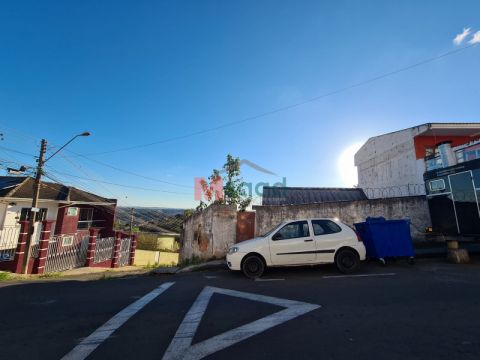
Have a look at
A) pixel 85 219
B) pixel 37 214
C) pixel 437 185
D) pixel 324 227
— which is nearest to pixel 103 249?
pixel 85 219

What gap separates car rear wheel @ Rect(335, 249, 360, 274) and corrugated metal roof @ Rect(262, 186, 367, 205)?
7.22m

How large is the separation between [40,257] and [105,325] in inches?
551

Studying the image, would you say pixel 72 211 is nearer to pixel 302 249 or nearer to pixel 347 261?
pixel 302 249

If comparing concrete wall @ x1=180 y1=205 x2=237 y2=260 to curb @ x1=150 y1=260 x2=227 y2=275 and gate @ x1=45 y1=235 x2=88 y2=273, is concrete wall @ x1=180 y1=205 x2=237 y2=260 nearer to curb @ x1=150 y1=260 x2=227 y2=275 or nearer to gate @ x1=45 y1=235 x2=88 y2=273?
curb @ x1=150 y1=260 x2=227 y2=275

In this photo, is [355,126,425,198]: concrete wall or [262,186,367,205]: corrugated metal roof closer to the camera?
[262,186,367,205]: corrugated metal roof

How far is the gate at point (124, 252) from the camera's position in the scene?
23.1m

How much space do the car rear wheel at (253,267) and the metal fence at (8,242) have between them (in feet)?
46.6

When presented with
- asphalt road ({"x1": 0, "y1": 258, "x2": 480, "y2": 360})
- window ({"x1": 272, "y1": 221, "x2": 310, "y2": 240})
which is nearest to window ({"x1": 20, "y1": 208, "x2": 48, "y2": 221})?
asphalt road ({"x1": 0, "y1": 258, "x2": 480, "y2": 360})

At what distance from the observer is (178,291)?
628 cm

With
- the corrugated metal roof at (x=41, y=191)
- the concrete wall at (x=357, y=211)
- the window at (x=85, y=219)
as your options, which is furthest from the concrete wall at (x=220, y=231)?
the window at (x=85, y=219)

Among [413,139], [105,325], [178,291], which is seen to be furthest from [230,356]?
[413,139]

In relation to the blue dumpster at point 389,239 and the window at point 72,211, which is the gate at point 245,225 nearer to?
the blue dumpster at point 389,239

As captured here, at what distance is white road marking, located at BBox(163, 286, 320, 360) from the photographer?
3185 millimetres

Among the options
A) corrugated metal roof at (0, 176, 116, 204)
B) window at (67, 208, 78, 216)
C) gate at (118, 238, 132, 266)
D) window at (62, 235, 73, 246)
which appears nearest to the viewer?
window at (62, 235, 73, 246)
